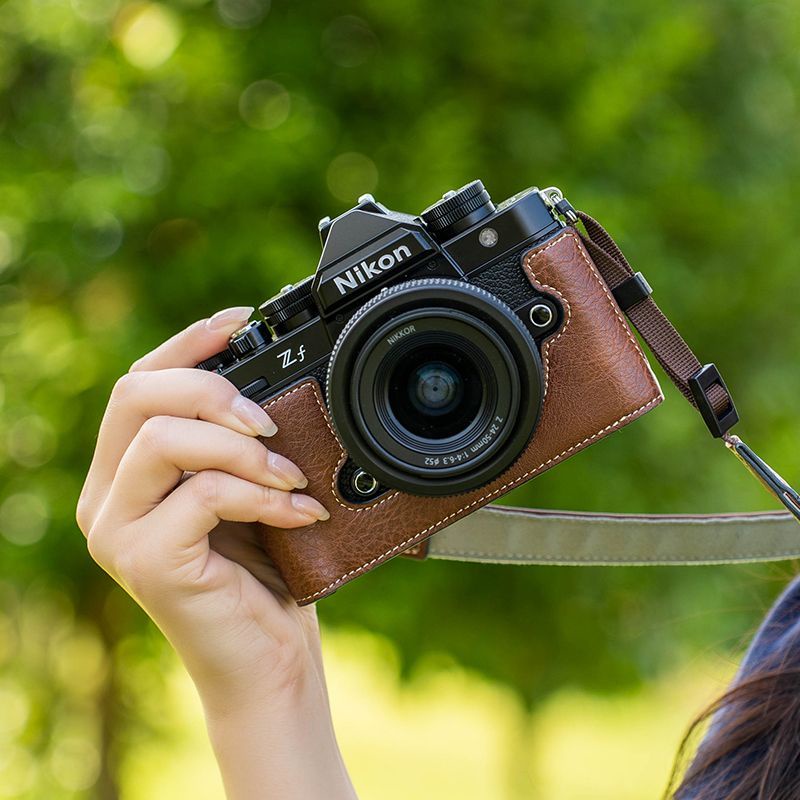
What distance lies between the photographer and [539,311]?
4.16ft

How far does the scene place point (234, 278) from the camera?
332 cm

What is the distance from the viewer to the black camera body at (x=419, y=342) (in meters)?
1.21

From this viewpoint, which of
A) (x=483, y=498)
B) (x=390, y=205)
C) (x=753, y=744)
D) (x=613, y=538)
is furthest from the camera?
(x=390, y=205)

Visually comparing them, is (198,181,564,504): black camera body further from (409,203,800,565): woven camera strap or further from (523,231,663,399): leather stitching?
(409,203,800,565): woven camera strap

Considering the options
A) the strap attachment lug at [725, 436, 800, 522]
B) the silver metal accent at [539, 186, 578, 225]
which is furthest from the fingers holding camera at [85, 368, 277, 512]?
the strap attachment lug at [725, 436, 800, 522]

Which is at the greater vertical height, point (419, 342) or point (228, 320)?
point (228, 320)

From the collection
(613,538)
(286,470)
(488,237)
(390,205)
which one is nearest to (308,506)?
(286,470)

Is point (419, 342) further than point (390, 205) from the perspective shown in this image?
No

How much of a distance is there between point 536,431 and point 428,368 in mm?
147

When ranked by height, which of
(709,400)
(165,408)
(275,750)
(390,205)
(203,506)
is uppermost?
(390,205)

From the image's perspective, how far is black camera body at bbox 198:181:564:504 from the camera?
3.96ft

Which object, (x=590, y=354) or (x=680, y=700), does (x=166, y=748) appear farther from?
(x=590, y=354)

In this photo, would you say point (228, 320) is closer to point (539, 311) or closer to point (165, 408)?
point (165, 408)

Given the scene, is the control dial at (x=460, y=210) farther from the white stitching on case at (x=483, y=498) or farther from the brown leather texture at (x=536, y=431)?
the white stitching on case at (x=483, y=498)
